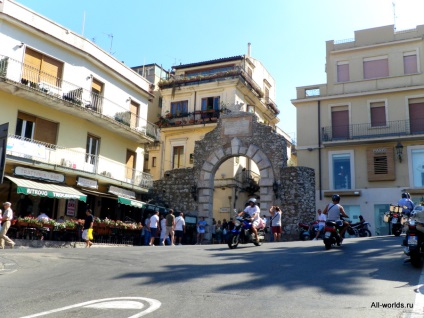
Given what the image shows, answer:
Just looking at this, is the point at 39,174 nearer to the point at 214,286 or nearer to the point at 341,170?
the point at 214,286

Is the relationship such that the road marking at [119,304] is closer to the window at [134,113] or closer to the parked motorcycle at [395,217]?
the parked motorcycle at [395,217]

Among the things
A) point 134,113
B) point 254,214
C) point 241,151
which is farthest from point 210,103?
point 254,214

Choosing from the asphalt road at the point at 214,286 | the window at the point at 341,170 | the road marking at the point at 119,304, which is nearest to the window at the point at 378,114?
the window at the point at 341,170

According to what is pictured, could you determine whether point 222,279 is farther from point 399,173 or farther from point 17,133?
point 399,173

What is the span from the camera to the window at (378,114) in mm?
27547

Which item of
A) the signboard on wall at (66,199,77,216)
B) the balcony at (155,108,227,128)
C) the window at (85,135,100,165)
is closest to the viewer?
the signboard on wall at (66,199,77,216)

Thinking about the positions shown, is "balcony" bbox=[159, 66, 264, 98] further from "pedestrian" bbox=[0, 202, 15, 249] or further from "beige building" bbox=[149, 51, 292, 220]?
"pedestrian" bbox=[0, 202, 15, 249]

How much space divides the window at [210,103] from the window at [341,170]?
9.20 meters

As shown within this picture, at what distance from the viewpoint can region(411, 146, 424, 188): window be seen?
2561cm

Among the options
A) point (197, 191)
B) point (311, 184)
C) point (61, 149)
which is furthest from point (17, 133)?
point (311, 184)

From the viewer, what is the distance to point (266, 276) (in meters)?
8.23

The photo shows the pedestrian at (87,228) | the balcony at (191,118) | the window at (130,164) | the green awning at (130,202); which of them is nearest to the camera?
the pedestrian at (87,228)

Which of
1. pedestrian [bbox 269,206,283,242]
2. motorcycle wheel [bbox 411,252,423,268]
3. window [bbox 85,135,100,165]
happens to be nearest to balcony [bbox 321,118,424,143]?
pedestrian [bbox 269,206,283,242]

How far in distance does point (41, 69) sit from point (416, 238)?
18.1 metres
